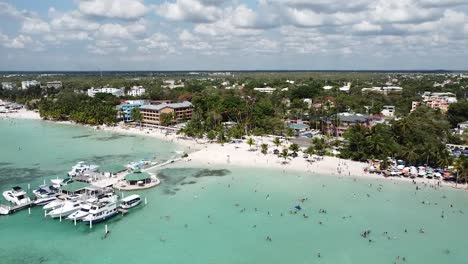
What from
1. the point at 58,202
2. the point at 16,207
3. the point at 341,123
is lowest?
the point at 16,207

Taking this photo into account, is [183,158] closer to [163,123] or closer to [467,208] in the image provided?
[163,123]

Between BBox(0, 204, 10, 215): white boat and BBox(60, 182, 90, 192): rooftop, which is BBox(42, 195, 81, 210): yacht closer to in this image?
BBox(60, 182, 90, 192): rooftop

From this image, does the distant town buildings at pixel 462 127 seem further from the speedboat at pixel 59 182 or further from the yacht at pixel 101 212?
the speedboat at pixel 59 182

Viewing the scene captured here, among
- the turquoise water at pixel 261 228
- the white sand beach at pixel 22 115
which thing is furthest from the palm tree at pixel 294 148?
the white sand beach at pixel 22 115

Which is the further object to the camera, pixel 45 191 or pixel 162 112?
pixel 162 112

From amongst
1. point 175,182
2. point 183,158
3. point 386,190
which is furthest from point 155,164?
point 386,190

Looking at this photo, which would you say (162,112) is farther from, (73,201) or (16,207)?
(16,207)

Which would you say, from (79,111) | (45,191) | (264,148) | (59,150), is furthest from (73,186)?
(79,111)
